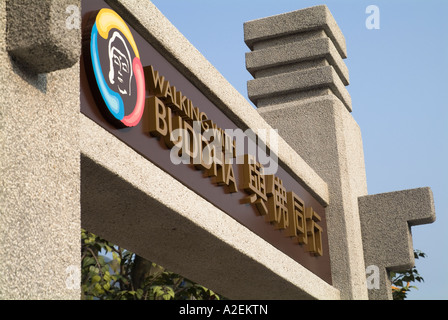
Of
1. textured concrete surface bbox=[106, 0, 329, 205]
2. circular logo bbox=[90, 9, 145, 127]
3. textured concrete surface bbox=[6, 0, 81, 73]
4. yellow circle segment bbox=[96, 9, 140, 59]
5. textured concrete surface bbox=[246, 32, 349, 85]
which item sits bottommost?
textured concrete surface bbox=[6, 0, 81, 73]

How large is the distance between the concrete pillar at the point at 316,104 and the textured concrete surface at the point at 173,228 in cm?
153

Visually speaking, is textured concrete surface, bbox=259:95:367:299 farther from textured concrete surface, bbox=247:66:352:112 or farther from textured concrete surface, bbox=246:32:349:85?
textured concrete surface, bbox=246:32:349:85

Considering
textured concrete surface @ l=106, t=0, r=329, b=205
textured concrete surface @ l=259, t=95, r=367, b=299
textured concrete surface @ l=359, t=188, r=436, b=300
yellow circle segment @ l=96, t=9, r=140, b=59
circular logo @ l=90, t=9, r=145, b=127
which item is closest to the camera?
circular logo @ l=90, t=9, r=145, b=127

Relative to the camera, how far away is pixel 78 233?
4.38 metres

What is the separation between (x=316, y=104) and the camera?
35.3 feet

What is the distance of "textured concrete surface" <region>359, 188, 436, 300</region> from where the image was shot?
10.8 meters

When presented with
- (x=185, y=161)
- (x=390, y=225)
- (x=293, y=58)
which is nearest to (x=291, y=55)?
(x=293, y=58)

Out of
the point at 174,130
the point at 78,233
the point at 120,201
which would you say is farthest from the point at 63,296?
the point at 174,130

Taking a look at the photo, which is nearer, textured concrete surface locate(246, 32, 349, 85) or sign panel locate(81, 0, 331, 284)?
sign panel locate(81, 0, 331, 284)

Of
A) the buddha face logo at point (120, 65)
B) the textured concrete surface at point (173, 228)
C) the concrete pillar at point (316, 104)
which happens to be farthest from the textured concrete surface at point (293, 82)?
the buddha face logo at point (120, 65)

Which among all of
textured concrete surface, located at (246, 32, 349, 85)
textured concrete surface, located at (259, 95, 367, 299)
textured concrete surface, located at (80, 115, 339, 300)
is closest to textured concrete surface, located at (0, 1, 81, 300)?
textured concrete surface, located at (80, 115, 339, 300)

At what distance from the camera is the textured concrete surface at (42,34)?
13.5 ft

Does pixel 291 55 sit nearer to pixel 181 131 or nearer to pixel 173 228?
pixel 181 131
